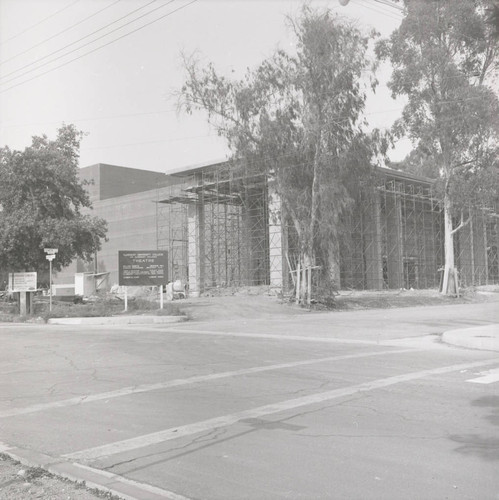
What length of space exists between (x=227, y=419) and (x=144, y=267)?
66.7ft

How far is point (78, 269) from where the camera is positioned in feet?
238

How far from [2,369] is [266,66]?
22.8 m

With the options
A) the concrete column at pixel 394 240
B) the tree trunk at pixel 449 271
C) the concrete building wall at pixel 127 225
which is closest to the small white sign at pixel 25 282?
the tree trunk at pixel 449 271

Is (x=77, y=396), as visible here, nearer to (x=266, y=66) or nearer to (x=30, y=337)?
(x=30, y=337)

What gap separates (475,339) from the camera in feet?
43.7

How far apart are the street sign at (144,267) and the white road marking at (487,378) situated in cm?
1834

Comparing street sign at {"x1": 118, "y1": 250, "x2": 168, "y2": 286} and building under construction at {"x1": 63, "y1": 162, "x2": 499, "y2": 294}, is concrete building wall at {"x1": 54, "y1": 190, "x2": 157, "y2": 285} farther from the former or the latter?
street sign at {"x1": 118, "y1": 250, "x2": 168, "y2": 286}


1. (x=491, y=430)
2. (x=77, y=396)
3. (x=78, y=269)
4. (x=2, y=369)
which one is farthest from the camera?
(x=78, y=269)

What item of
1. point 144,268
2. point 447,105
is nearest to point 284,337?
point 144,268

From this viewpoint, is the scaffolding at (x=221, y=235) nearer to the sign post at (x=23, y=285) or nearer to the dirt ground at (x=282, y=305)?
the dirt ground at (x=282, y=305)

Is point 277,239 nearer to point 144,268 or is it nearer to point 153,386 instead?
point 144,268

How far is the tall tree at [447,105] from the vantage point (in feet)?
108

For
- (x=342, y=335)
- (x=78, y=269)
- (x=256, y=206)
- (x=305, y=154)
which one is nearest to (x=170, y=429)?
(x=342, y=335)

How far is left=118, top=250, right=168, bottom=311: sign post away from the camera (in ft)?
85.4
